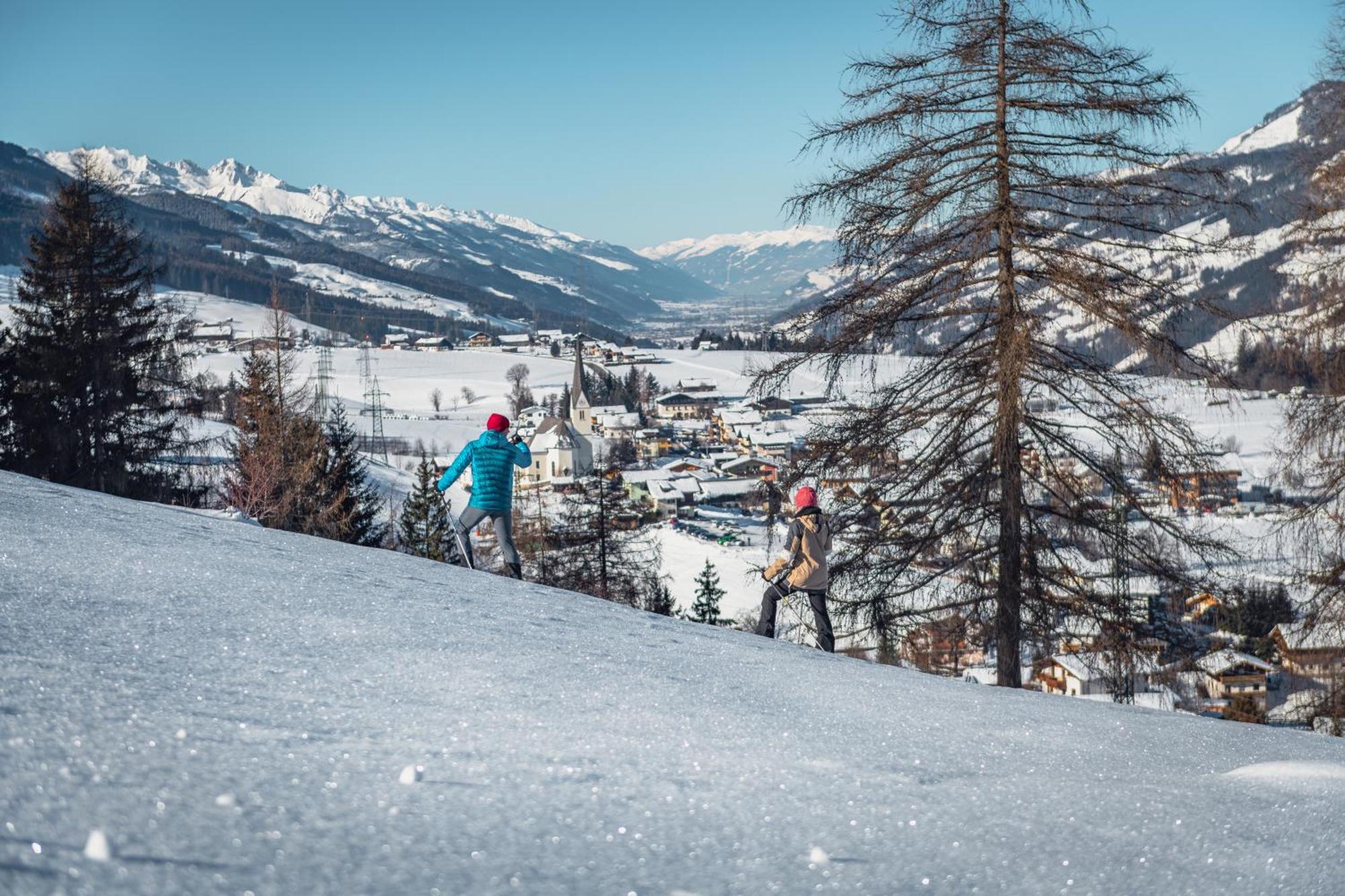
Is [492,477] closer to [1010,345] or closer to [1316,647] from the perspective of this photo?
[1010,345]

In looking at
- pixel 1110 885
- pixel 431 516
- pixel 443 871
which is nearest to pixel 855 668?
pixel 1110 885

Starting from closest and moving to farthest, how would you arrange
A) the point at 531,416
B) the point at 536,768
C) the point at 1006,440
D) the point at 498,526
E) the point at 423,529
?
the point at 536,768 → the point at 498,526 → the point at 1006,440 → the point at 423,529 → the point at 531,416

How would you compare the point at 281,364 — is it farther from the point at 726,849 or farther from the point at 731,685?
the point at 726,849

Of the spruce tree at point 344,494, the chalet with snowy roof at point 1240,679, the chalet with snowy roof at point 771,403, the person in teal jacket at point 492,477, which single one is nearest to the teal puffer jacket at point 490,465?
the person in teal jacket at point 492,477

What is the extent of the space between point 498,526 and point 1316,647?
11.6 m

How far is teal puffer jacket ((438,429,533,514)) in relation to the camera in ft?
32.8

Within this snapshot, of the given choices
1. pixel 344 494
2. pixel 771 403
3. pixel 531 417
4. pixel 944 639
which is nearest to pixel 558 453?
pixel 531 417

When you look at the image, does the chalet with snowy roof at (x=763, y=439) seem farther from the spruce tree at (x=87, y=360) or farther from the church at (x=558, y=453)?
the spruce tree at (x=87, y=360)

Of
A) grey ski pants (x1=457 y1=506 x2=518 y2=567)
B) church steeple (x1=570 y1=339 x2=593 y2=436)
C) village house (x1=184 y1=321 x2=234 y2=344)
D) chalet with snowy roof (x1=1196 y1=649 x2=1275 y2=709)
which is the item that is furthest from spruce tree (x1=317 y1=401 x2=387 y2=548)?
church steeple (x1=570 y1=339 x2=593 y2=436)

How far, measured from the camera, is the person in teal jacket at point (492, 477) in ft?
32.8

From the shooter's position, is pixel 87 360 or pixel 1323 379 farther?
pixel 87 360

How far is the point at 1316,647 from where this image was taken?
1327cm

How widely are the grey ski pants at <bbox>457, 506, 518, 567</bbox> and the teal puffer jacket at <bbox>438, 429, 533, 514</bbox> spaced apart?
0.23ft

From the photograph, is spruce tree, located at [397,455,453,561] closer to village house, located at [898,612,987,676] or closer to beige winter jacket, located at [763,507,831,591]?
village house, located at [898,612,987,676]
